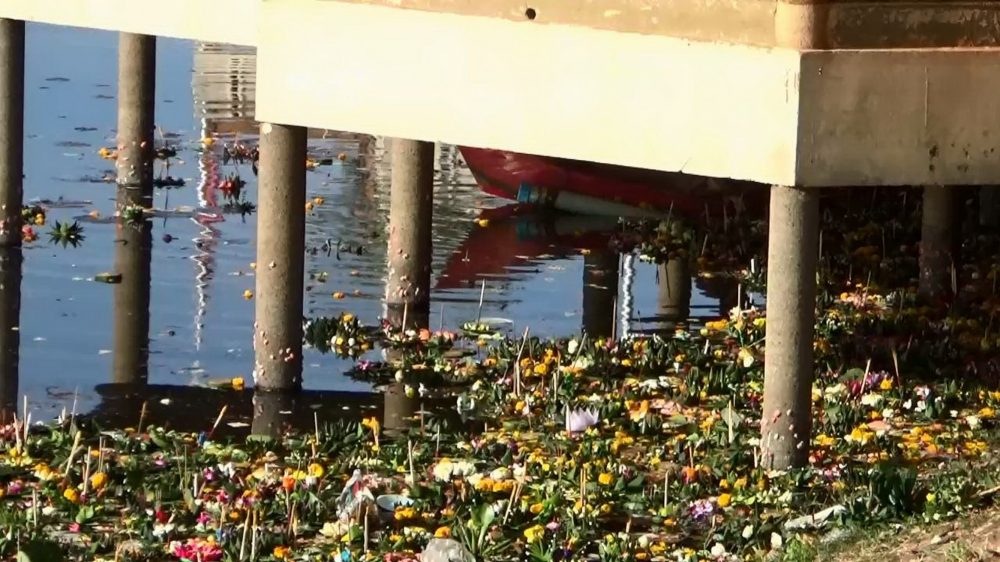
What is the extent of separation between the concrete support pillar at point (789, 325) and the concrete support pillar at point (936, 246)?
475 cm

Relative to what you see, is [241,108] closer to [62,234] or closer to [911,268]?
[62,234]

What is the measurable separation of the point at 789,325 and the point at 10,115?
338 inches

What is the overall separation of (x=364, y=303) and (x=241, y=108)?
40.9ft

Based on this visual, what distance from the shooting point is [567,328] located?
15586mm

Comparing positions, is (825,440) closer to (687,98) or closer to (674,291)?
(687,98)

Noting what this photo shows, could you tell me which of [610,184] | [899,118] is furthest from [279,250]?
[610,184]

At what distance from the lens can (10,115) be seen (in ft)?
56.4

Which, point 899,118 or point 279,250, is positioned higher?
point 899,118

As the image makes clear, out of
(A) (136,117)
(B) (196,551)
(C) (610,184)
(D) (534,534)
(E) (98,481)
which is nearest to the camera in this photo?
(B) (196,551)

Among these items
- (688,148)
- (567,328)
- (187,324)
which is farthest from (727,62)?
(187,324)

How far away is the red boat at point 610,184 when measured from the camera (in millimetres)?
19766

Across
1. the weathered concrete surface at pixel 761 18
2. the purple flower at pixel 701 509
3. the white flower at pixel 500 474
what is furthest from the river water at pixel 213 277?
the purple flower at pixel 701 509

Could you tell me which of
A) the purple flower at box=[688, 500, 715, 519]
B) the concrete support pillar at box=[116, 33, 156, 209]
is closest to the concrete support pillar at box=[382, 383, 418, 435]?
the purple flower at box=[688, 500, 715, 519]

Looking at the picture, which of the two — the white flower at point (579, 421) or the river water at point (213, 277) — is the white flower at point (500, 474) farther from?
the river water at point (213, 277)
